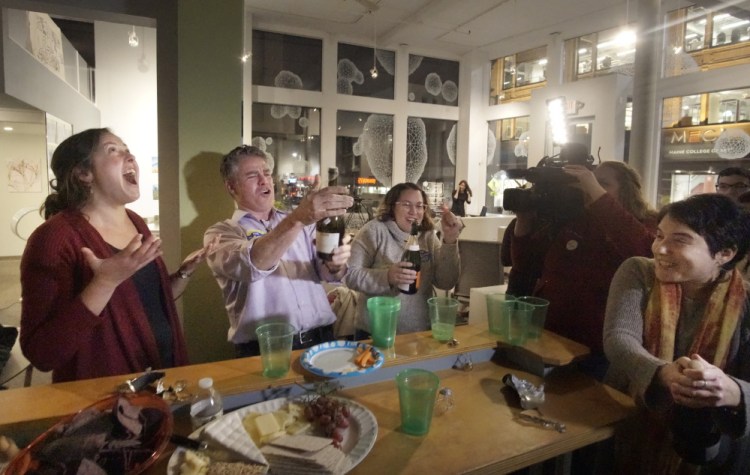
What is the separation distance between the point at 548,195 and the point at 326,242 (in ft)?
3.26

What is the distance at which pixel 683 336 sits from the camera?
1.39 metres

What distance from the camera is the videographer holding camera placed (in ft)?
5.66

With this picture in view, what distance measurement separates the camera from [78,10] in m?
2.40

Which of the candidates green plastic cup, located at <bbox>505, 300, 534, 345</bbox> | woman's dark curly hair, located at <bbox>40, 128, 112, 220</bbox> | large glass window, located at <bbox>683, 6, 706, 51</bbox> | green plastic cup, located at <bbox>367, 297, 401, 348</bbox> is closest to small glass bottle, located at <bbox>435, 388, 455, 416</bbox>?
green plastic cup, located at <bbox>367, 297, 401, 348</bbox>

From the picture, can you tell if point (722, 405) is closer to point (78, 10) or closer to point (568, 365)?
point (568, 365)

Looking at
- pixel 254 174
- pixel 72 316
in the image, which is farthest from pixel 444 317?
pixel 72 316

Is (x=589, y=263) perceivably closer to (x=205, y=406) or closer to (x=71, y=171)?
(x=205, y=406)

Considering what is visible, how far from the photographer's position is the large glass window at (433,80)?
308 inches

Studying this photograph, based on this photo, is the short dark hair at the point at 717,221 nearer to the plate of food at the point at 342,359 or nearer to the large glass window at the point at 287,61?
the plate of food at the point at 342,359

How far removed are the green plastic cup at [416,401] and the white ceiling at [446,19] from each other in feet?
15.8

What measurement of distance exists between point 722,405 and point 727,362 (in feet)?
0.87

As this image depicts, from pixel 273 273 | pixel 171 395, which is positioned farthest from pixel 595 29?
pixel 171 395

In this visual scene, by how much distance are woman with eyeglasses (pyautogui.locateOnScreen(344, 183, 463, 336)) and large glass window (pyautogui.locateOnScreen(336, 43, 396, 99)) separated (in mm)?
5446

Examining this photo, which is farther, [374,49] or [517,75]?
[517,75]
